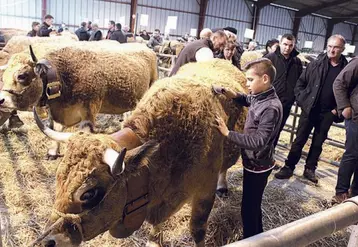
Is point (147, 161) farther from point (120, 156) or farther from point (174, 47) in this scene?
point (174, 47)

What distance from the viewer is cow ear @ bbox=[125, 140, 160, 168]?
230 cm

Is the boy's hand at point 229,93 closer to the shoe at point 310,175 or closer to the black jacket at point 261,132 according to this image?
the black jacket at point 261,132

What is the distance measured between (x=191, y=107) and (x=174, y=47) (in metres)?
13.3

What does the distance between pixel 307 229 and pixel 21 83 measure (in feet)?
14.1

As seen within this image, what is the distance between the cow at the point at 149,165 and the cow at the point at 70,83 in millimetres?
2177

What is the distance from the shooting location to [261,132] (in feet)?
9.39

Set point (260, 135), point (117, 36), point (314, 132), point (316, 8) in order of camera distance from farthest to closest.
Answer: point (316, 8) → point (117, 36) → point (314, 132) → point (260, 135)

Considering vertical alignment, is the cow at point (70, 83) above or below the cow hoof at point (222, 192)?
above

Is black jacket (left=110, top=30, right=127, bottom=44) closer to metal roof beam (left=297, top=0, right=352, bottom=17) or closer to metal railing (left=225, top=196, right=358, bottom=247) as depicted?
metal railing (left=225, top=196, right=358, bottom=247)

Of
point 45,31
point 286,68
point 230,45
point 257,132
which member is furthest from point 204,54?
point 45,31

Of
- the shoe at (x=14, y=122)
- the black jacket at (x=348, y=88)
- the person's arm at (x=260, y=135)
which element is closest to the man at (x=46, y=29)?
Result: the shoe at (x=14, y=122)

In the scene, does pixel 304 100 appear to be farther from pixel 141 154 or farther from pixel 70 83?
pixel 141 154

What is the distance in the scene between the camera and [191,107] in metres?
2.91

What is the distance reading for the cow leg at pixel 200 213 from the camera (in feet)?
10.6
